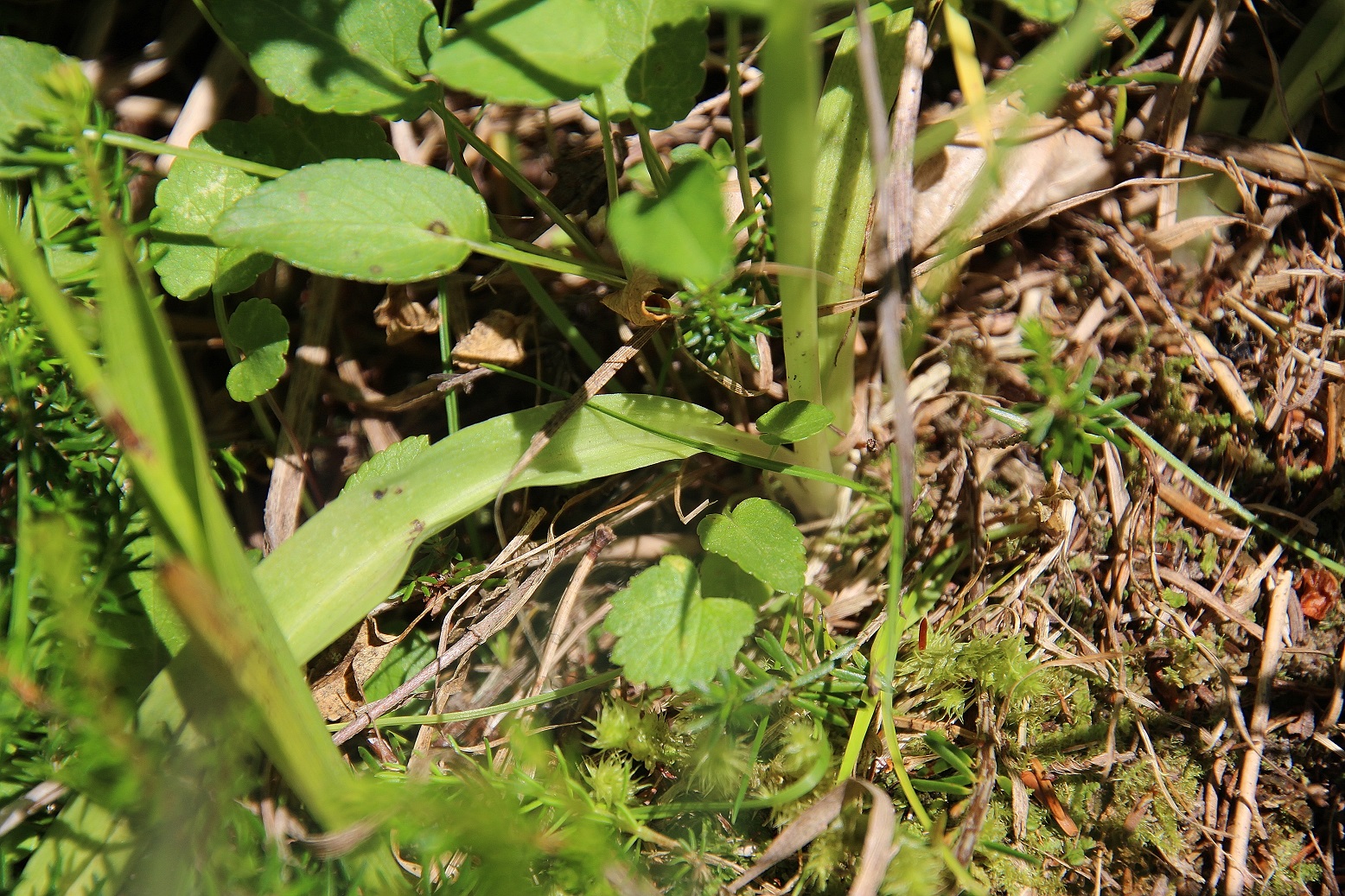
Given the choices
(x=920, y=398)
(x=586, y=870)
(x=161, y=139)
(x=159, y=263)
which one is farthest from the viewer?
(x=161, y=139)

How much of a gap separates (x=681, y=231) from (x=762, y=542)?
1.47 feet

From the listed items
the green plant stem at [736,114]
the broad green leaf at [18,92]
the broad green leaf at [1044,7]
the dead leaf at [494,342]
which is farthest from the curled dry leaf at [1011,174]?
the broad green leaf at [18,92]

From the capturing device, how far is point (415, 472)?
108 centimetres

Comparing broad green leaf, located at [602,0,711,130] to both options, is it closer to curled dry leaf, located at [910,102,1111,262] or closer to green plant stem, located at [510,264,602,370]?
green plant stem, located at [510,264,602,370]

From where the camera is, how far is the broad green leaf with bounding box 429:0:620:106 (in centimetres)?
83

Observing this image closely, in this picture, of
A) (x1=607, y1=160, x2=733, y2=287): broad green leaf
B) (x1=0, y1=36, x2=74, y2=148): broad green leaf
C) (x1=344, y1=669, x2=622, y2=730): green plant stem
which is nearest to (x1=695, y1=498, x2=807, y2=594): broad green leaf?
(x1=344, y1=669, x2=622, y2=730): green plant stem

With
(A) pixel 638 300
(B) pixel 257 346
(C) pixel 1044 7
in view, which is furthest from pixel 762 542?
(B) pixel 257 346

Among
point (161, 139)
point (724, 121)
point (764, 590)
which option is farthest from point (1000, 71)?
point (161, 139)

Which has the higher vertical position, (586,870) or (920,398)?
(920,398)

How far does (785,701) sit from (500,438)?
518 millimetres

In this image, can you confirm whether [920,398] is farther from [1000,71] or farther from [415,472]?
[415,472]

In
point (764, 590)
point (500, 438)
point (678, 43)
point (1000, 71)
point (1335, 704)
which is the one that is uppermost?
point (678, 43)

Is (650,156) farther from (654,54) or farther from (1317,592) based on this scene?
(1317,592)

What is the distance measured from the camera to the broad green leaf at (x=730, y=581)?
1.15 m
